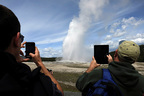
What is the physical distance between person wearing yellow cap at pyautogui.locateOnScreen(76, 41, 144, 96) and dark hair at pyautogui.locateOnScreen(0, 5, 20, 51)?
1.72 meters

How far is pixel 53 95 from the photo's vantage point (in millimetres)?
1621

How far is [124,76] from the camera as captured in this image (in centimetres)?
228

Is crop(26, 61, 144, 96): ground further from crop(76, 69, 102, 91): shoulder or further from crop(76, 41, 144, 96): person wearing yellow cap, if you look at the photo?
crop(76, 41, 144, 96): person wearing yellow cap

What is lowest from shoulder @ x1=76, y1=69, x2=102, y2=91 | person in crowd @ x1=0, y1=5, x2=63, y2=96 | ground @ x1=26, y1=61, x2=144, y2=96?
ground @ x1=26, y1=61, x2=144, y2=96

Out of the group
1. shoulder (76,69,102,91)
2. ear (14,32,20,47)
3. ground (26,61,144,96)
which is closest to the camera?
ear (14,32,20,47)

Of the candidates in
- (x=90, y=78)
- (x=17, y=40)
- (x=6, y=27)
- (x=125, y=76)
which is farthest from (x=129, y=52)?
(x=6, y=27)

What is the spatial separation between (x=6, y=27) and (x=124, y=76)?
2.19 metres

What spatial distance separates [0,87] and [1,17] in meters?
0.80

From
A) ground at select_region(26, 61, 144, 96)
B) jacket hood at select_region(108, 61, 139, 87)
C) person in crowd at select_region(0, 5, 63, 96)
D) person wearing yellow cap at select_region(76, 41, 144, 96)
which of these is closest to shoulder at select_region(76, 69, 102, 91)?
person wearing yellow cap at select_region(76, 41, 144, 96)

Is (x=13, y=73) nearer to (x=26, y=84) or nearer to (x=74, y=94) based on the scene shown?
(x=26, y=84)

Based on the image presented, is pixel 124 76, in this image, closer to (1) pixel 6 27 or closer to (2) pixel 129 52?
(2) pixel 129 52

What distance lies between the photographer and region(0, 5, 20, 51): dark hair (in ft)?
4.48

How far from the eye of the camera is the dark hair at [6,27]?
137 cm

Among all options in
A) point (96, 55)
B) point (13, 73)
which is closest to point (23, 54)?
point (13, 73)
